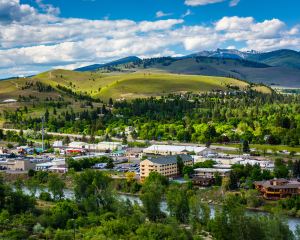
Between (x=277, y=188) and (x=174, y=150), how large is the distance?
18.1 m

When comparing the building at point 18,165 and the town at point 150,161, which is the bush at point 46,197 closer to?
the town at point 150,161

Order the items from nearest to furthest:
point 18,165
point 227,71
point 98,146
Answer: point 18,165, point 98,146, point 227,71

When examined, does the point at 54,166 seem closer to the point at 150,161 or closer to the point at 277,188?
the point at 150,161

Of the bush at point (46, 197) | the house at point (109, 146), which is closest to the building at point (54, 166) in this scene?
the house at point (109, 146)

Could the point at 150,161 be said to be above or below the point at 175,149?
above

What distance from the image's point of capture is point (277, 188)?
3166cm

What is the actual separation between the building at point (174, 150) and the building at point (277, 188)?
14972 mm

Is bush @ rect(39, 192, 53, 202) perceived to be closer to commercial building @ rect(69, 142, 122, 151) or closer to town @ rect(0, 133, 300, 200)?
town @ rect(0, 133, 300, 200)

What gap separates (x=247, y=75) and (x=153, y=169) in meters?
150

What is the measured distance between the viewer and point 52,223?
23.7 metres

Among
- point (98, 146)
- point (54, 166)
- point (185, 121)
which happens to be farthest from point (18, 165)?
point (185, 121)

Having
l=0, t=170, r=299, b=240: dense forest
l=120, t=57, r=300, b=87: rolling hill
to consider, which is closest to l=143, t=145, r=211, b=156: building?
l=0, t=170, r=299, b=240: dense forest

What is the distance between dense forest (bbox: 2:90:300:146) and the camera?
54656mm

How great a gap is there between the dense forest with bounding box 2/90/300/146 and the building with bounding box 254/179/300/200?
16.8 m
